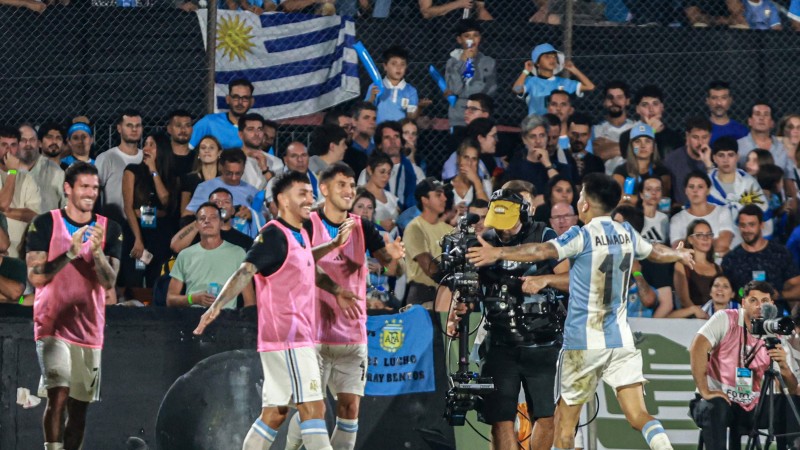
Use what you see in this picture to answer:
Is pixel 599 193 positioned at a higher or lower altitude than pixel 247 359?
higher

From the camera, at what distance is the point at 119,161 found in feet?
44.4

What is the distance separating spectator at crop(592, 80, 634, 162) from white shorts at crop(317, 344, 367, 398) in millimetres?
5159

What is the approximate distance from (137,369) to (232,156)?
2.35 metres

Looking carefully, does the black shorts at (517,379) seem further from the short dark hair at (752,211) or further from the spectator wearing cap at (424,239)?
the short dark hair at (752,211)

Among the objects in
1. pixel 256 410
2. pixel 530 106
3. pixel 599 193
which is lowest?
pixel 256 410

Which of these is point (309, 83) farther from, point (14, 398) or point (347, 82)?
point (14, 398)

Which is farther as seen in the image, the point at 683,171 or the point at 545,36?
the point at 545,36

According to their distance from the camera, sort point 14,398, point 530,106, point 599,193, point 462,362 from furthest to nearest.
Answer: point 530,106 < point 14,398 < point 462,362 < point 599,193

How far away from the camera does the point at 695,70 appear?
16.0 meters

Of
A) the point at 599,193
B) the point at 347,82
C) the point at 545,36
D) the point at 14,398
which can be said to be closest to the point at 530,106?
the point at 545,36

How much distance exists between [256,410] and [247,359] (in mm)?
423

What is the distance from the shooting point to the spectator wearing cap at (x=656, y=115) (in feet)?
49.3

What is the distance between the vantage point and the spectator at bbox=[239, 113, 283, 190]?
1385cm

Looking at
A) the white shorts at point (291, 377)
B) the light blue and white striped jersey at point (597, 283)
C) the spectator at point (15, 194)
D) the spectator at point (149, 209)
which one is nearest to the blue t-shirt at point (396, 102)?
the spectator at point (149, 209)
